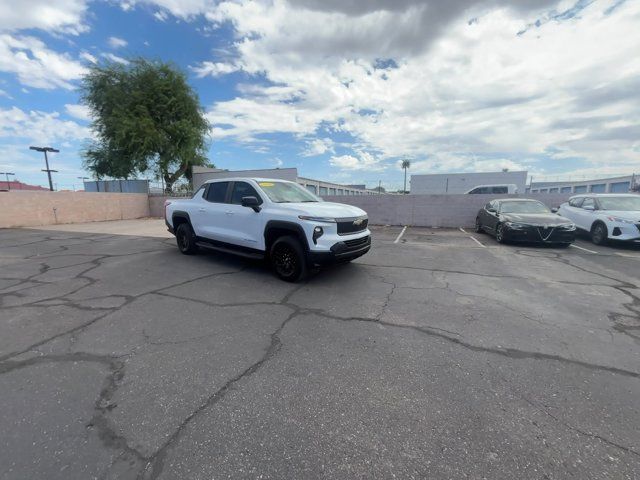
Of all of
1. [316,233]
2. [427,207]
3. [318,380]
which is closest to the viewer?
[318,380]

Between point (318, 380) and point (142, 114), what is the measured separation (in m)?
26.2

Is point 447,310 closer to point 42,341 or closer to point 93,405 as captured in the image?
point 93,405

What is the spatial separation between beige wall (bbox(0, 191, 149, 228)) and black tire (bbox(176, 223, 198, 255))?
1280 centimetres

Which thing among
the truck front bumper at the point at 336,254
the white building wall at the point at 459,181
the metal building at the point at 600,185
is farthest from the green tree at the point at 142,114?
the metal building at the point at 600,185

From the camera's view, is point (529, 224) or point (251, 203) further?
point (529, 224)

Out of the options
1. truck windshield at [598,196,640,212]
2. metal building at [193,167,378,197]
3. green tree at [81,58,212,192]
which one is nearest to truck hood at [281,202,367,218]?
truck windshield at [598,196,640,212]

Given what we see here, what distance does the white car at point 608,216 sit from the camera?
832cm

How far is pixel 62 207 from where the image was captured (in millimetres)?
15977

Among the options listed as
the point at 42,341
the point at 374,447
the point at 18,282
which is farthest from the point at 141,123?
the point at 374,447

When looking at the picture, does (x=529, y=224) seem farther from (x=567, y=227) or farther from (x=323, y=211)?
(x=323, y=211)

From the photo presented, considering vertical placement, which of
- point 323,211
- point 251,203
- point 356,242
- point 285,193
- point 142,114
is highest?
point 142,114

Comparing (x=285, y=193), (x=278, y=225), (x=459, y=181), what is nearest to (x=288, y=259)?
(x=278, y=225)

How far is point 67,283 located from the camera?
17.1 ft

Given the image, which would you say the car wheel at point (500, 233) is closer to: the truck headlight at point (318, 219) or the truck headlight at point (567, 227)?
the truck headlight at point (567, 227)
